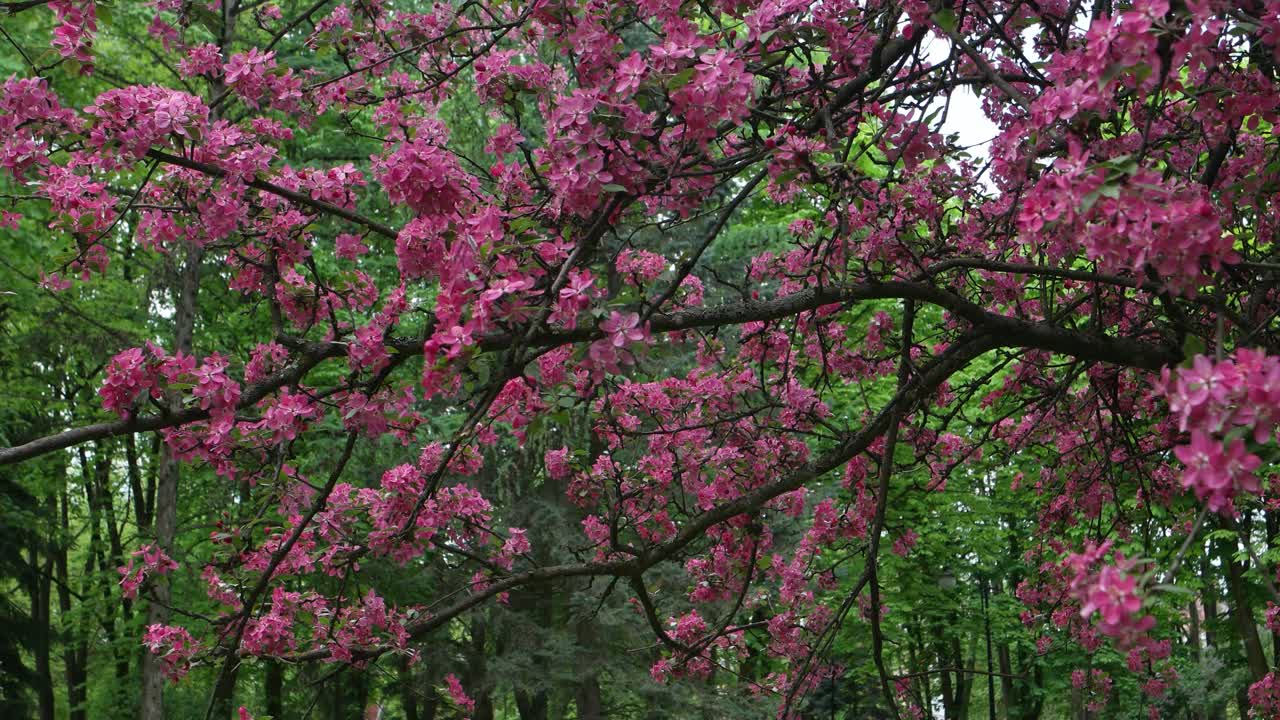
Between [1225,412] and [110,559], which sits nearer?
[1225,412]

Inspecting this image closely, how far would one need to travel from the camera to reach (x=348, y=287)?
4.21m

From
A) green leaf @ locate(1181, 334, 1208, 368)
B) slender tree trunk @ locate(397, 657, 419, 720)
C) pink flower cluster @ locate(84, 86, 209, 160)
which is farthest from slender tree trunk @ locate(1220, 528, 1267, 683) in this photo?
pink flower cluster @ locate(84, 86, 209, 160)

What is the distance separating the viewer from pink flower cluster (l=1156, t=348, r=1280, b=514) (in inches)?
69.4

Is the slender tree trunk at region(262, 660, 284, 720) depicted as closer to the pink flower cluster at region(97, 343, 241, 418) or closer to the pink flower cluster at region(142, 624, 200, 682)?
the pink flower cluster at region(142, 624, 200, 682)

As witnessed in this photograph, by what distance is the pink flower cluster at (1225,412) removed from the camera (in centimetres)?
176

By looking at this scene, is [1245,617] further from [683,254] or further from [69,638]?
[69,638]

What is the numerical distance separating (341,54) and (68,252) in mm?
1511

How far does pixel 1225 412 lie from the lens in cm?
180

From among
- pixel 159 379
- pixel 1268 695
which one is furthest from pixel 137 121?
pixel 1268 695

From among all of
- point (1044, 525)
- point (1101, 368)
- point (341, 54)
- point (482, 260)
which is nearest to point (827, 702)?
point (1044, 525)

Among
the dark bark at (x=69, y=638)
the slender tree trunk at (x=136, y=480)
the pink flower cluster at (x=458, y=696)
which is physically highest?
the slender tree trunk at (x=136, y=480)

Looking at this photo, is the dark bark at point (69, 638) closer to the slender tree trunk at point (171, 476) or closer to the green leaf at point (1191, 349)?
the slender tree trunk at point (171, 476)

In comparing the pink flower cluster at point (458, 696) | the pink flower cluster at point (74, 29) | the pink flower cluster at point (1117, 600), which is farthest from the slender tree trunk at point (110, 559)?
the pink flower cluster at point (1117, 600)

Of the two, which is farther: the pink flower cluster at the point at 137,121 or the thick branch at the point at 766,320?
the pink flower cluster at the point at 137,121
